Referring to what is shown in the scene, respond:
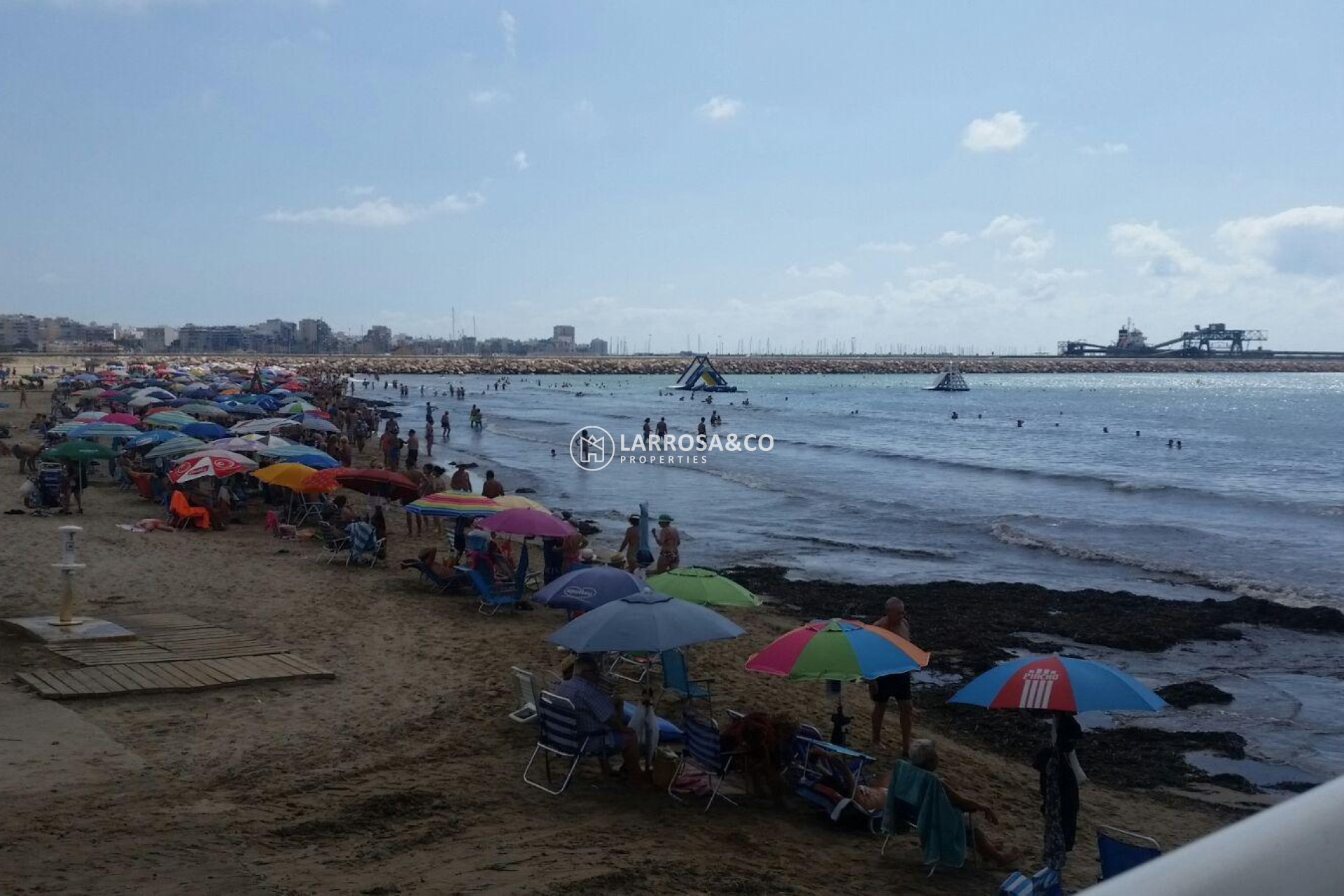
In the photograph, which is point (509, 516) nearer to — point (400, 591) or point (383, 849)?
point (400, 591)

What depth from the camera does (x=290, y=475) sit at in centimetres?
1677

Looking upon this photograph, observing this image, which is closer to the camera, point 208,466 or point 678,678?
point 678,678

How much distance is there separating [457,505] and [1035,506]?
20003 mm

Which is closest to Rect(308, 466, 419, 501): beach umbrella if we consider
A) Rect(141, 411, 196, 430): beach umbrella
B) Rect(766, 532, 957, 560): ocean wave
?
Rect(766, 532, 957, 560): ocean wave

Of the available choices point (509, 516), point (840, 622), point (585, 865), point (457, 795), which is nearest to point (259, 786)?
point (457, 795)

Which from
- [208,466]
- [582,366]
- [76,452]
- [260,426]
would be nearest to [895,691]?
[208,466]

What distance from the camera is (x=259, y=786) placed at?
7.20 metres

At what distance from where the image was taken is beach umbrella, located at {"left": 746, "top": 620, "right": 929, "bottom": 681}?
26.3 ft

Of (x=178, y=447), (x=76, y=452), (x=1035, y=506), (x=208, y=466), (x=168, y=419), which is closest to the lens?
(x=208, y=466)

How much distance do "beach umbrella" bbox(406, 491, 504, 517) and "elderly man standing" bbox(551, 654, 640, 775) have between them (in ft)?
20.7

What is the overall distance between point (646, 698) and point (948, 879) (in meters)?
2.29

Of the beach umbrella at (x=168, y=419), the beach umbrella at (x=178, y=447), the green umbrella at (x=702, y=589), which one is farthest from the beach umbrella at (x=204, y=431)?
the green umbrella at (x=702, y=589)

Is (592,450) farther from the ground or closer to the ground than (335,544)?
closer to the ground

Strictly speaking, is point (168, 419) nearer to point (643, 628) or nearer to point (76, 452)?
point (76, 452)
